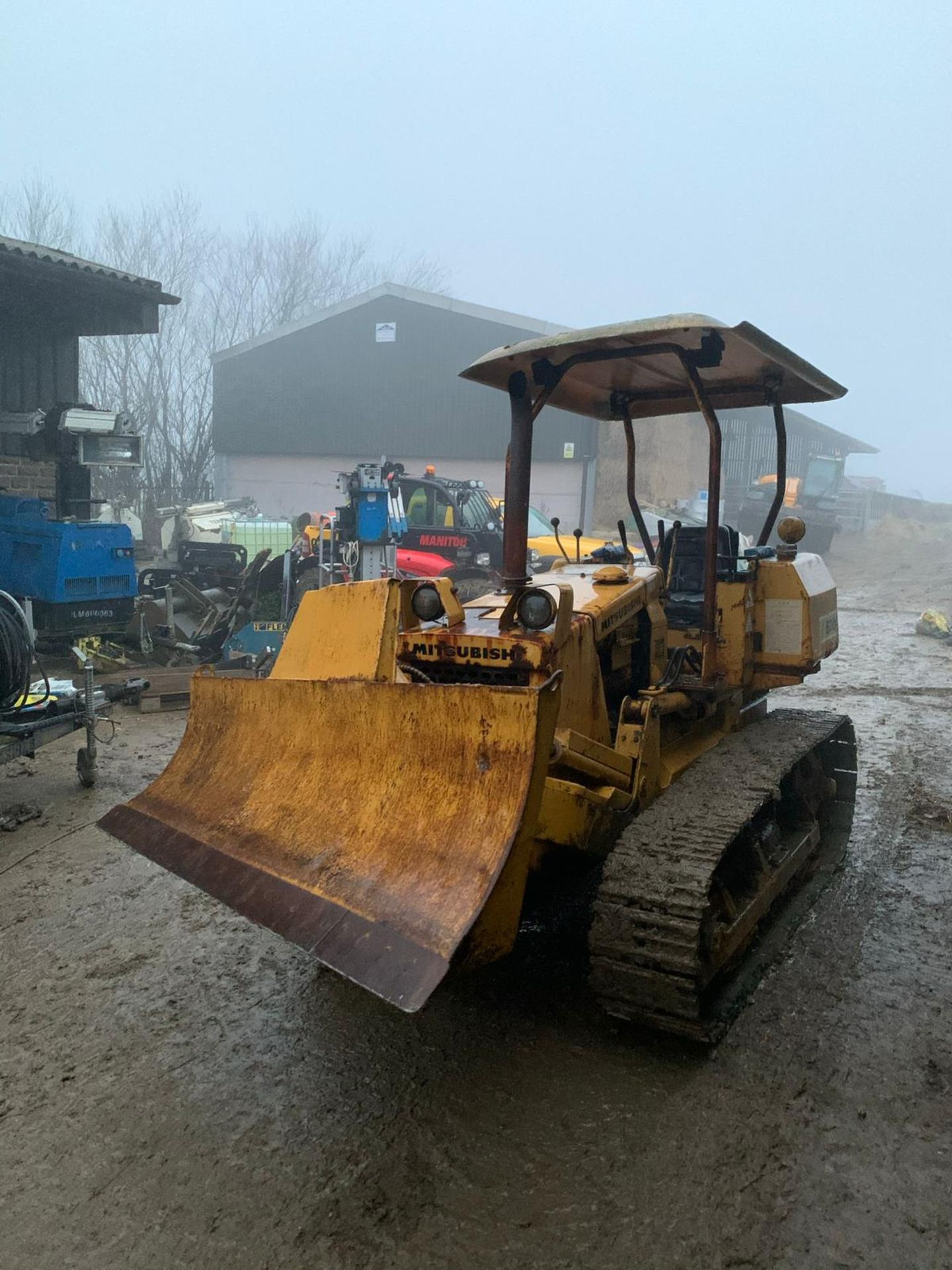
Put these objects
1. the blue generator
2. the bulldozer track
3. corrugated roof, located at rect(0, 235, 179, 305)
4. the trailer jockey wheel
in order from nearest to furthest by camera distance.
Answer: the bulldozer track → the trailer jockey wheel → the blue generator → corrugated roof, located at rect(0, 235, 179, 305)

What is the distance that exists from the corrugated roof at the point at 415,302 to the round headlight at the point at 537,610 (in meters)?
21.7

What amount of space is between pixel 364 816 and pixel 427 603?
0.95 m

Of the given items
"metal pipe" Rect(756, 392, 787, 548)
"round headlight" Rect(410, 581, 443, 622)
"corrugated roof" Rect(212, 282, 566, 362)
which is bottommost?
"round headlight" Rect(410, 581, 443, 622)

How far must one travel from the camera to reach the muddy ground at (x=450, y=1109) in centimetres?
245

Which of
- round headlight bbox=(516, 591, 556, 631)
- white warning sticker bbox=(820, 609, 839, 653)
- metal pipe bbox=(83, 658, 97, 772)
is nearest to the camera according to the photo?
round headlight bbox=(516, 591, 556, 631)

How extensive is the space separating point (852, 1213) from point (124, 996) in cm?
255

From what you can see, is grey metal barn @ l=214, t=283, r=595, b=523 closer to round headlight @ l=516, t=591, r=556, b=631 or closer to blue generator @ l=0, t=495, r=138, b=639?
blue generator @ l=0, t=495, r=138, b=639

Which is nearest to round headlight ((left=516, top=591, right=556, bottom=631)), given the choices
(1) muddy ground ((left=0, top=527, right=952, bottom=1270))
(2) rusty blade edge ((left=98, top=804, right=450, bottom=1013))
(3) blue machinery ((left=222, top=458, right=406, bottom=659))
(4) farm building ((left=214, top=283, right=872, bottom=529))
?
(1) muddy ground ((left=0, top=527, right=952, bottom=1270))

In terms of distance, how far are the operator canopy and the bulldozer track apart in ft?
5.49

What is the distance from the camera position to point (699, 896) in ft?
10.1

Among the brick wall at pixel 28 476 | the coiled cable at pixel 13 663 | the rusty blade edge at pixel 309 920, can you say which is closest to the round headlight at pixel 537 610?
the rusty blade edge at pixel 309 920

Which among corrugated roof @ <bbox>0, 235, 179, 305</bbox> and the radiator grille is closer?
the radiator grille

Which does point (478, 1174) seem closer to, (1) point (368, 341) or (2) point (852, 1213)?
(2) point (852, 1213)

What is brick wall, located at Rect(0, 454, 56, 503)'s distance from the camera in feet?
38.5
